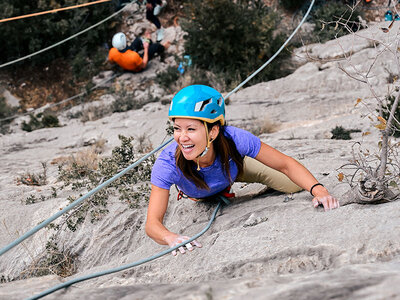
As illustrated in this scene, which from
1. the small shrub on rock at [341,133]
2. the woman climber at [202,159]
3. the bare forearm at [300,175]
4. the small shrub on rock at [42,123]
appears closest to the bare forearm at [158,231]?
the woman climber at [202,159]

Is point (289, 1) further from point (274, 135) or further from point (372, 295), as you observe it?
point (372, 295)

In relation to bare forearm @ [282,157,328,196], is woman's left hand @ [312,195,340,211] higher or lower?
lower

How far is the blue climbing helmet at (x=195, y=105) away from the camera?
263 centimetres

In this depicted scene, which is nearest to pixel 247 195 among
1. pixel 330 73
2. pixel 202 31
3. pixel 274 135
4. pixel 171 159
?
pixel 171 159

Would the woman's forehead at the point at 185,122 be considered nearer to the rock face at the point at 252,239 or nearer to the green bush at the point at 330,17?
the rock face at the point at 252,239

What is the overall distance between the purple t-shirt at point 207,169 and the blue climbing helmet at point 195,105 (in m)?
0.31

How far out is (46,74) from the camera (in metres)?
13.3

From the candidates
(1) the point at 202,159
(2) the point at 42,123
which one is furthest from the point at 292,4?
(1) the point at 202,159

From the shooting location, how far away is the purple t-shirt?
9.45ft

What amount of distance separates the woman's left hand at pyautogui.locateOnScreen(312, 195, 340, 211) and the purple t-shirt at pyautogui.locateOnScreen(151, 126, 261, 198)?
0.49 metres

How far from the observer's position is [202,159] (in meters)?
2.92

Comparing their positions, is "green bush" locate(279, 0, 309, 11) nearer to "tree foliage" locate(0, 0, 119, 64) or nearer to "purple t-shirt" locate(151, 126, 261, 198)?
"tree foliage" locate(0, 0, 119, 64)

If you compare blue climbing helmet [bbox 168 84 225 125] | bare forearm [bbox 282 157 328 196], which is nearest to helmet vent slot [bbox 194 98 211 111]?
blue climbing helmet [bbox 168 84 225 125]

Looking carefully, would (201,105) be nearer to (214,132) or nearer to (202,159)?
(214,132)
